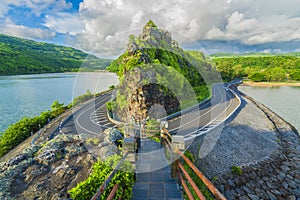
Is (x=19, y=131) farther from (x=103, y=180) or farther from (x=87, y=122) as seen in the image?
(x=103, y=180)

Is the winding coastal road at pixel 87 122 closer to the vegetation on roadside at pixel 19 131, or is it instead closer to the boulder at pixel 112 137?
Result: the vegetation on roadside at pixel 19 131

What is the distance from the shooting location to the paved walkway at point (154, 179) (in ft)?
13.1

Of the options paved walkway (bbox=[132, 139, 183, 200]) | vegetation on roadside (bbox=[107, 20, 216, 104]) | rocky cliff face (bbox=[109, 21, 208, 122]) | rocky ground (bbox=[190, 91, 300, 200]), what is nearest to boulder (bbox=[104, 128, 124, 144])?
paved walkway (bbox=[132, 139, 183, 200])

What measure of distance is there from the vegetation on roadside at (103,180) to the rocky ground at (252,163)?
24.2 feet

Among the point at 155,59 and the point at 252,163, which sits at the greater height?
Answer: the point at 155,59

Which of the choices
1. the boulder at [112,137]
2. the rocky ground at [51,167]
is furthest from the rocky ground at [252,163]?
the rocky ground at [51,167]

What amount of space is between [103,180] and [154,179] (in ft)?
6.23

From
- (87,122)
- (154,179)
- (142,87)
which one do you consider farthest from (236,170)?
(87,122)

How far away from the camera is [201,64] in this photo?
37.1m

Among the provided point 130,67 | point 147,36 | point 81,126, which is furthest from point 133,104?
point 147,36

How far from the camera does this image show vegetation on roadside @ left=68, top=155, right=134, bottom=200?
296cm

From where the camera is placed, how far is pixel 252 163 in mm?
11469

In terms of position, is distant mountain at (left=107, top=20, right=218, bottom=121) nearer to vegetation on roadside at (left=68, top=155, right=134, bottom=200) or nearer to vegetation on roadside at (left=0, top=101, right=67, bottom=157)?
vegetation on roadside at (left=0, top=101, right=67, bottom=157)

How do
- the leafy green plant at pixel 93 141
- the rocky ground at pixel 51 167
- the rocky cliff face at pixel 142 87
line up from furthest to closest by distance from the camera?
the rocky cliff face at pixel 142 87 → the leafy green plant at pixel 93 141 → the rocky ground at pixel 51 167
